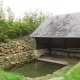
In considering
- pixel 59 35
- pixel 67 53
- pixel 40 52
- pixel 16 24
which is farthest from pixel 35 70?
pixel 16 24

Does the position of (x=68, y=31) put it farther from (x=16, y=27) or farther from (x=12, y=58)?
(x=16, y=27)

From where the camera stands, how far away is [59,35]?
1048cm

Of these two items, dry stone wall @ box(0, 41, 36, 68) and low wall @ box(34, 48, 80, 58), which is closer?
dry stone wall @ box(0, 41, 36, 68)

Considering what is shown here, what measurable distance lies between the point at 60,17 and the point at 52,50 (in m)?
3.13

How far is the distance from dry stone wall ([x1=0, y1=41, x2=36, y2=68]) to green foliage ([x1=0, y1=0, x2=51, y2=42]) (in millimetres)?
1132

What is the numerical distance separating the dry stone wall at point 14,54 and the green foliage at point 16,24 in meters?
1.13

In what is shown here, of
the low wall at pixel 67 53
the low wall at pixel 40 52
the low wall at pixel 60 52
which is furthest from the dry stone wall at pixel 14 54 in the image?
the low wall at pixel 67 53

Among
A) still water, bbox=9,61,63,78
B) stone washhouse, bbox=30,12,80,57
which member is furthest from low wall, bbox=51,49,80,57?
still water, bbox=9,61,63,78

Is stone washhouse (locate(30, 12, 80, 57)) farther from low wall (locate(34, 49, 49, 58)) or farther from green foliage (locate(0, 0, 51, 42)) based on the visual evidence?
green foliage (locate(0, 0, 51, 42))

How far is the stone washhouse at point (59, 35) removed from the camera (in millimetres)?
10703

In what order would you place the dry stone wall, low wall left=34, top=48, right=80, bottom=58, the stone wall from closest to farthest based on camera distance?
the dry stone wall, the stone wall, low wall left=34, top=48, right=80, bottom=58

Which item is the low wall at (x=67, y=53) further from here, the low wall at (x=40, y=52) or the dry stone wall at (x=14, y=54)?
the dry stone wall at (x=14, y=54)

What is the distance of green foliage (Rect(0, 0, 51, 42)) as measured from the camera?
11.9 metres

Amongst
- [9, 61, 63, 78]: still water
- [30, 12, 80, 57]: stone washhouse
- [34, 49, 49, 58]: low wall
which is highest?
[30, 12, 80, 57]: stone washhouse
